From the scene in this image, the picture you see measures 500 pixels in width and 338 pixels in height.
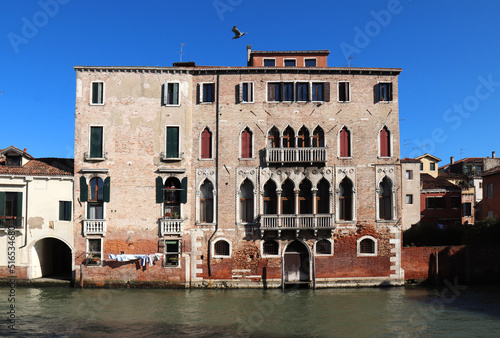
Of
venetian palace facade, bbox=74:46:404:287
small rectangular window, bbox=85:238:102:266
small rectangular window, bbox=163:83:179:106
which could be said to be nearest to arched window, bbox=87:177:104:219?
venetian palace facade, bbox=74:46:404:287

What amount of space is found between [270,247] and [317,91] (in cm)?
964

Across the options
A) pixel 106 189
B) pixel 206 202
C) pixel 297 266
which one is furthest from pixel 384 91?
pixel 106 189

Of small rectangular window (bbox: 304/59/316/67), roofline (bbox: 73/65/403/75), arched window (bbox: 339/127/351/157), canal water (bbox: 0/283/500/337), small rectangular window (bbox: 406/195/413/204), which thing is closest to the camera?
canal water (bbox: 0/283/500/337)

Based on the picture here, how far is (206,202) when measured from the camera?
83.8ft

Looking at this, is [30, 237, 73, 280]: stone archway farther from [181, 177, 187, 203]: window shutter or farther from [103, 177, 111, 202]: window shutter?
[181, 177, 187, 203]: window shutter

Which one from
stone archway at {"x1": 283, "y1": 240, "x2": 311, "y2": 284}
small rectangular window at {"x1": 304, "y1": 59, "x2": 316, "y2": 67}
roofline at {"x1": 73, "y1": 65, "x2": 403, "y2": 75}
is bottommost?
stone archway at {"x1": 283, "y1": 240, "x2": 311, "y2": 284}

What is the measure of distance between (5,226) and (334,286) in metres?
19.3

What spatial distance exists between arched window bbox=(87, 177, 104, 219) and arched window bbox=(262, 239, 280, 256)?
9.70m

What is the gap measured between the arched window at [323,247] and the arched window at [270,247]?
2392mm

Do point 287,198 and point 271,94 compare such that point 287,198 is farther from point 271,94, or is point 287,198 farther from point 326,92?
point 326,92

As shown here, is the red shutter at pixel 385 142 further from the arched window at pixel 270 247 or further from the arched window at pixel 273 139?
the arched window at pixel 270 247

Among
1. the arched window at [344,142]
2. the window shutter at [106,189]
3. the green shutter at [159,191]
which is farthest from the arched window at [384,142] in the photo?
the window shutter at [106,189]

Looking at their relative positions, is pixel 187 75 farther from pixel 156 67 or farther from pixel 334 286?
pixel 334 286

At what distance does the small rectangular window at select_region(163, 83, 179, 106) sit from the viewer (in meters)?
25.5
